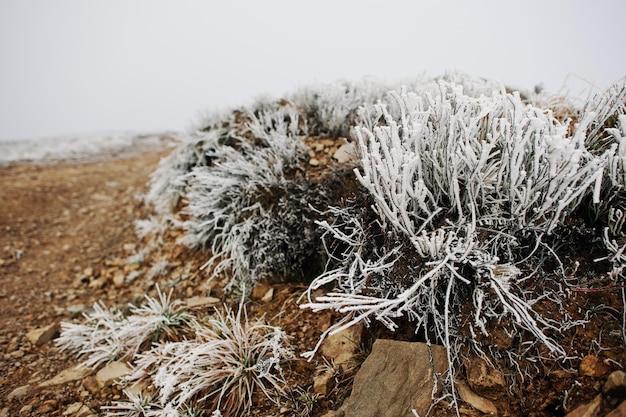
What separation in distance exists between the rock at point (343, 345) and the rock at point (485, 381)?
55 cm

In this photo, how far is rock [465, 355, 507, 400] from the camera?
1.57 metres

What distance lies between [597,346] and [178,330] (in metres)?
2.37

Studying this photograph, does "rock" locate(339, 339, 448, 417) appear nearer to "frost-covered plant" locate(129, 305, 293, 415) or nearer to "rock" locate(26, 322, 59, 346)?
"frost-covered plant" locate(129, 305, 293, 415)

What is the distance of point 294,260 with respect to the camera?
264cm

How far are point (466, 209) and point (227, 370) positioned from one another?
1.51m

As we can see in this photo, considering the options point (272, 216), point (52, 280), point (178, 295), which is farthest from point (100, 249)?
point (272, 216)

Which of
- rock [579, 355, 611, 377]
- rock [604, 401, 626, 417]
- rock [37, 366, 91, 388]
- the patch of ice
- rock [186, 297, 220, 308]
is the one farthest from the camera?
the patch of ice

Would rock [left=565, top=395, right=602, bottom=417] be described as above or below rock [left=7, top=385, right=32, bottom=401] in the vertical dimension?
above

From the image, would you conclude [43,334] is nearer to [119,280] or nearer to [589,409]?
[119,280]

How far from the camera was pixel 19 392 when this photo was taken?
2.37 metres

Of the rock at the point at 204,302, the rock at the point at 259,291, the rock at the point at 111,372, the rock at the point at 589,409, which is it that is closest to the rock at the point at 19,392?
the rock at the point at 111,372

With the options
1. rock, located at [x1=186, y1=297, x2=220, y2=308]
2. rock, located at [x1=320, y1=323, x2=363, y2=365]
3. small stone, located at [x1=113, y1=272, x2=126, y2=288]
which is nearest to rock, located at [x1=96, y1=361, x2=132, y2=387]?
rock, located at [x1=186, y1=297, x2=220, y2=308]

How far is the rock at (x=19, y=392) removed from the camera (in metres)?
2.33

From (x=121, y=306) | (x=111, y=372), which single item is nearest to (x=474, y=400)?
(x=111, y=372)
